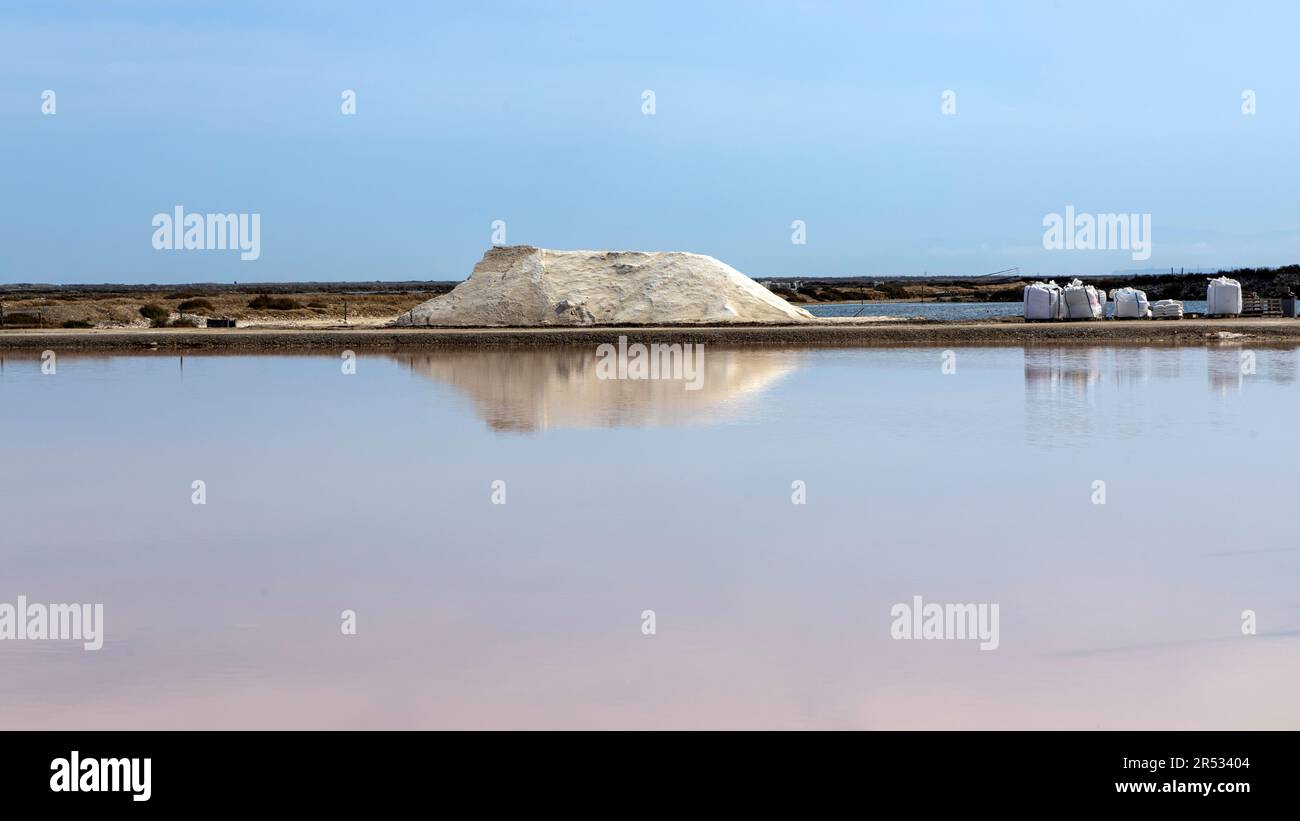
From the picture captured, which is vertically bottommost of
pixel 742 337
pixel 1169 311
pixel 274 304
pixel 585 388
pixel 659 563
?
pixel 659 563

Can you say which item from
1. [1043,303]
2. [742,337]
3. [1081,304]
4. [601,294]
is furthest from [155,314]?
[1081,304]

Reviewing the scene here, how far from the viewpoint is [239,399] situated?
13.1 m

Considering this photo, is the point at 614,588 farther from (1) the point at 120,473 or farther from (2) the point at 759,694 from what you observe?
(1) the point at 120,473

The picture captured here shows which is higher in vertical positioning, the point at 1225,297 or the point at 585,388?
the point at 1225,297

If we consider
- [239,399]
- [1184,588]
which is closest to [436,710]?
[1184,588]

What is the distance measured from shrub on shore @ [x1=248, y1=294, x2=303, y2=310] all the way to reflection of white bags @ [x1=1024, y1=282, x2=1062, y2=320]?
20881 mm

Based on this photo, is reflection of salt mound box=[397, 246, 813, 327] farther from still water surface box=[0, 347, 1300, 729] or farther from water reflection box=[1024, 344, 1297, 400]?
still water surface box=[0, 347, 1300, 729]

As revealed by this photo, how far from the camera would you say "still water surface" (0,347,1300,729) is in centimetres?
391

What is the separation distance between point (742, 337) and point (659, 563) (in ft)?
54.0

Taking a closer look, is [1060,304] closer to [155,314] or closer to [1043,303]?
[1043,303]

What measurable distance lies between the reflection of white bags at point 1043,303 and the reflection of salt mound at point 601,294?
4.25 m

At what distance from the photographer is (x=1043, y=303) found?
25.2m

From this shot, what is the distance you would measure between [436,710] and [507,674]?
0.37 metres

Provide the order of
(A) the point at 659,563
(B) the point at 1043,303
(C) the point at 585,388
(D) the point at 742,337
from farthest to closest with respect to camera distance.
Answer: (B) the point at 1043,303, (D) the point at 742,337, (C) the point at 585,388, (A) the point at 659,563
